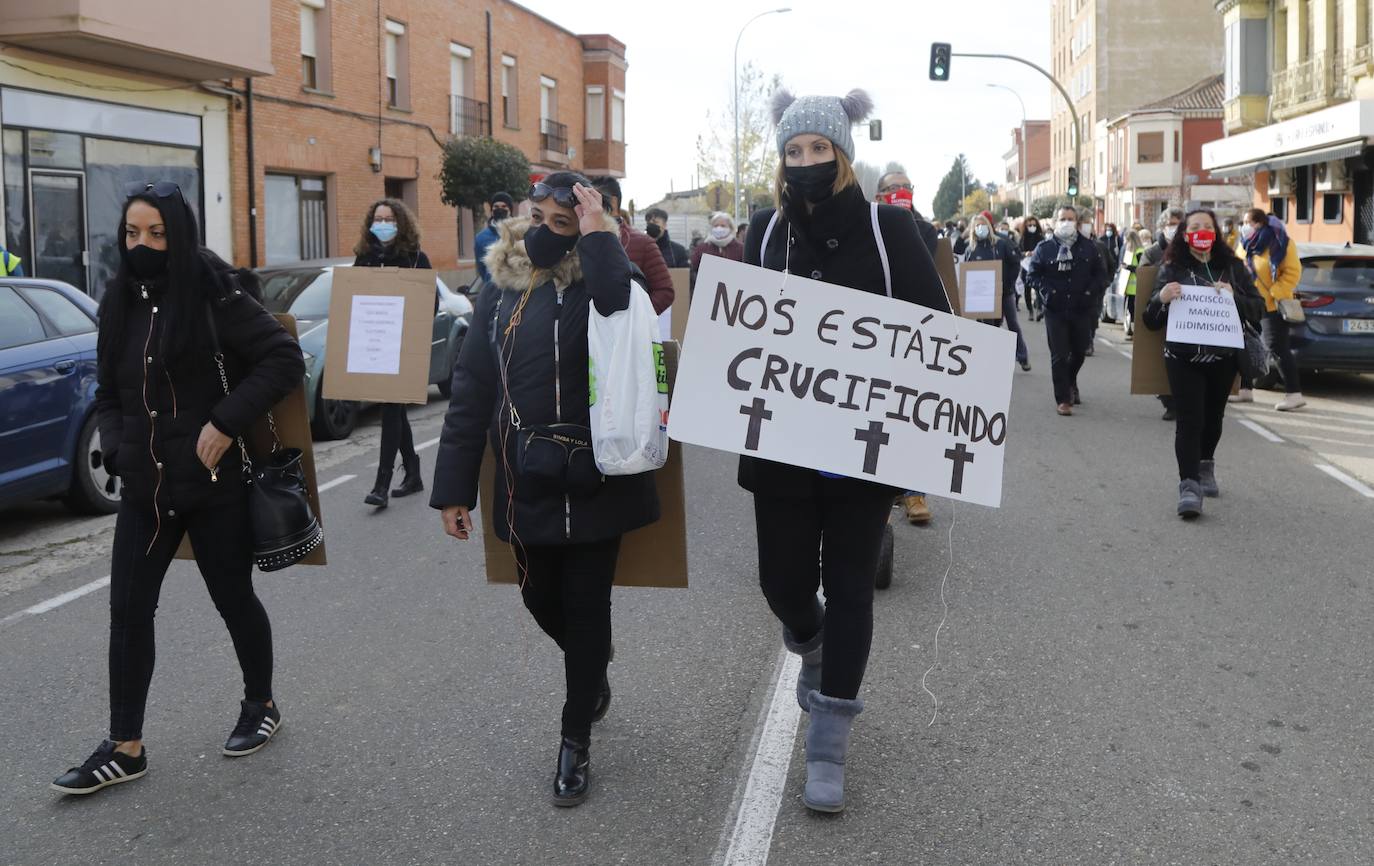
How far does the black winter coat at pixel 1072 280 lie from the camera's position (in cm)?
1255

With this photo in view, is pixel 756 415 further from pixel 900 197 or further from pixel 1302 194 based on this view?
pixel 1302 194

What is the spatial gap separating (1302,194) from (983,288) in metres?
23.4

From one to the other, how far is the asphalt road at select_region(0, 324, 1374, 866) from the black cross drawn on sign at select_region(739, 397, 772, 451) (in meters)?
1.08

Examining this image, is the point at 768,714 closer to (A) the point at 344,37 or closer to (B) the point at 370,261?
(B) the point at 370,261

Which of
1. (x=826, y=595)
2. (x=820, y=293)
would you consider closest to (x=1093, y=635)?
(x=826, y=595)

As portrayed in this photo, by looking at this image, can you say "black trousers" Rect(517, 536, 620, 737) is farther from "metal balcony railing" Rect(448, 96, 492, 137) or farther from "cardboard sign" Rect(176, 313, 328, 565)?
"metal balcony railing" Rect(448, 96, 492, 137)

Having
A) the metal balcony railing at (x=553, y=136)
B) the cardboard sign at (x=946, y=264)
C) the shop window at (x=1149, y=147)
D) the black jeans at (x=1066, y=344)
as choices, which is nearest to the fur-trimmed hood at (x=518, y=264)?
the cardboard sign at (x=946, y=264)

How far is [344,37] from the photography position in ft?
84.6

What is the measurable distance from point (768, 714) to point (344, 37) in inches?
939

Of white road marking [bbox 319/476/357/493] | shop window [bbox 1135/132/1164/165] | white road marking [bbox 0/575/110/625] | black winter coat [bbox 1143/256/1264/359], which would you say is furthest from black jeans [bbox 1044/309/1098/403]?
shop window [bbox 1135/132/1164/165]

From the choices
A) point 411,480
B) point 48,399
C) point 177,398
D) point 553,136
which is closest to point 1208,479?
point 411,480

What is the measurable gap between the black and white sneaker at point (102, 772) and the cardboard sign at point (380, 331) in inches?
166

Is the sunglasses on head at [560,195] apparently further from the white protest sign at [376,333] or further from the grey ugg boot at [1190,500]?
the grey ugg boot at [1190,500]

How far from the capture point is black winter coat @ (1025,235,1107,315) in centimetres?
1255
